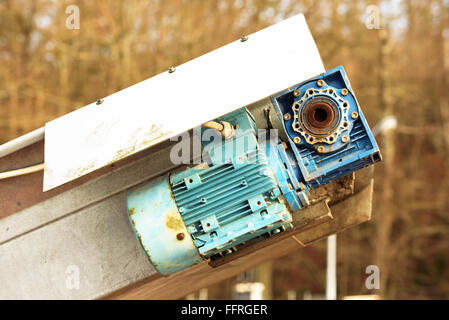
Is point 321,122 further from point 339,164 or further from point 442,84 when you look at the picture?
point 442,84

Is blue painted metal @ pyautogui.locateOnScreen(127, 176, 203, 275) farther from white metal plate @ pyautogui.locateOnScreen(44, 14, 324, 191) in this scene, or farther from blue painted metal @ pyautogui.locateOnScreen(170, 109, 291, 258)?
white metal plate @ pyautogui.locateOnScreen(44, 14, 324, 191)

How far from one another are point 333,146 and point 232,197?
592 mm

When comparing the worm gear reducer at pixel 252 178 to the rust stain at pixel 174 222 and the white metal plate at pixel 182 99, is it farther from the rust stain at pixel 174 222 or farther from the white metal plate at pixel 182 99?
the white metal plate at pixel 182 99

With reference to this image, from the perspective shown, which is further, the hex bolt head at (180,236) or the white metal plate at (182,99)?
the hex bolt head at (180,236)

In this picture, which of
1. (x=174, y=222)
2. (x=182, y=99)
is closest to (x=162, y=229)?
(x=174, y=222)

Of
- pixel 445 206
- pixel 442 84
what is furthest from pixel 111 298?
pixel 442 84

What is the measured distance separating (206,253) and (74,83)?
795cm

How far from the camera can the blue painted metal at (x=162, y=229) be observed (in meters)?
2.80

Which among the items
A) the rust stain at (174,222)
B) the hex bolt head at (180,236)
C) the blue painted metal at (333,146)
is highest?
the blue painted metal at (333,146)

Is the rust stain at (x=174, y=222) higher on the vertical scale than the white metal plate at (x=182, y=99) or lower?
lower

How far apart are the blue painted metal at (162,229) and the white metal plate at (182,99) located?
411 millimetres

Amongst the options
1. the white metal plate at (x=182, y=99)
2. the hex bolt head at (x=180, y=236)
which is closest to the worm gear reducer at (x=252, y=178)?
the hex bolt head at (x=180, y=236)

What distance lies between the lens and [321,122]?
2822 millimetres

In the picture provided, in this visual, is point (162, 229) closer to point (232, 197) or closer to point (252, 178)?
point (232, 197)
